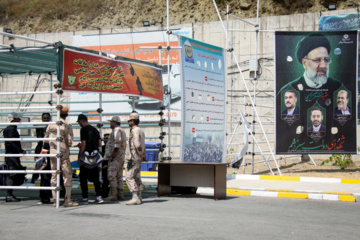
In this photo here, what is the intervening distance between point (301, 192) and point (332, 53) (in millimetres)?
5824

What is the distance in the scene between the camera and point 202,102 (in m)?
12.7

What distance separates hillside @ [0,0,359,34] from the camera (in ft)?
86.4

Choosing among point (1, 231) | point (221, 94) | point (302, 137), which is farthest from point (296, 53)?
point (1, 231)

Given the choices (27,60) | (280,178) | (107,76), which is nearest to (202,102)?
(107,76)

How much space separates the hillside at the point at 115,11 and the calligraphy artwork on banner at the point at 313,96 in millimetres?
9469

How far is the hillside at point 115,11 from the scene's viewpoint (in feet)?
86.4

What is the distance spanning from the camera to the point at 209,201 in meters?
11.2

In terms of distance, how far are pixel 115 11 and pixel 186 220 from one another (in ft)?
81.2

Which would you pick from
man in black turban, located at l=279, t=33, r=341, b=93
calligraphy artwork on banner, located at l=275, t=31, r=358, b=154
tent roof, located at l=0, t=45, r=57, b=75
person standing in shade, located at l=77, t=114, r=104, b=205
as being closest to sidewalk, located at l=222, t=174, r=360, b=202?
calligraphy artwork on banner, located at l=275, t=31, r=358, b=154

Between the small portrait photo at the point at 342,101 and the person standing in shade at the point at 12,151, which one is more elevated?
the small portrait photo at the point at 342,101

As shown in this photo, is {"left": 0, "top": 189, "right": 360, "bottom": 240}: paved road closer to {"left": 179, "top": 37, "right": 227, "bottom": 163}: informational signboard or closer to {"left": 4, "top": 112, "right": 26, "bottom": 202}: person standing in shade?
{"left": 4, "top": 112, "right": 26, "bottom": 202}: person standing in shade

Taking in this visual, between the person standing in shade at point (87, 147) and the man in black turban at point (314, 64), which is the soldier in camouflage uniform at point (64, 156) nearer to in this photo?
the person standing in shade at point (87, 147)

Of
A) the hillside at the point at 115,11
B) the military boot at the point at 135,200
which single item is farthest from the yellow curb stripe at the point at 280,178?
the hillside at the point at 115,11

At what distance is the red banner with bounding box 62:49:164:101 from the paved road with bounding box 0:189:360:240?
253 cm
